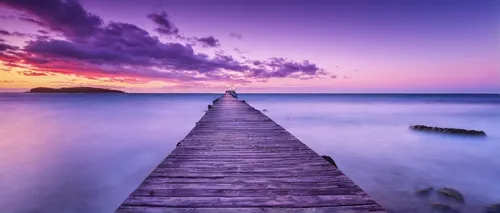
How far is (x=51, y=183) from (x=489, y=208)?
11938 mm

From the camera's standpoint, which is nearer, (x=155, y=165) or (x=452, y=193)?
(x=452, y=193)

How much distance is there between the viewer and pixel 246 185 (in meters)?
3.56

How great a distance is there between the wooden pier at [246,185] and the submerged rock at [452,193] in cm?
442

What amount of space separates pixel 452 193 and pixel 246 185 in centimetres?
→ 652

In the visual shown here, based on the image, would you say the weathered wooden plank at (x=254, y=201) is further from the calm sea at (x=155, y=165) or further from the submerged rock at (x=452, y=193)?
the submerged rock at (x=452, y=193)

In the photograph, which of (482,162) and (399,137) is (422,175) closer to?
(482,162)

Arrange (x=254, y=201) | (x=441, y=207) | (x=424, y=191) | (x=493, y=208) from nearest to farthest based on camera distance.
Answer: (x=254, y=201), (x=441, y=207), (x=493, y=208), (x=424, y=191)

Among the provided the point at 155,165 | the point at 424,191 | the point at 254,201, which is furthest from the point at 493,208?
the point at 155,165

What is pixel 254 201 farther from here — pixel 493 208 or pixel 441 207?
pixel 493 208

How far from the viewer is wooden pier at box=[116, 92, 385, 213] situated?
293 cm

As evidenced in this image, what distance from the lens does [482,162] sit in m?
10.7

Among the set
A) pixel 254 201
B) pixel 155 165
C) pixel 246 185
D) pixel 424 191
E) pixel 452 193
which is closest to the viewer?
pixel 254 201

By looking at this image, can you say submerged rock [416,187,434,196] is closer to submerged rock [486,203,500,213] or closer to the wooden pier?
submerged rock [486,203,500,213]

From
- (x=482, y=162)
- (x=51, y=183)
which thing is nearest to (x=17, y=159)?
(x=51, y=183)
